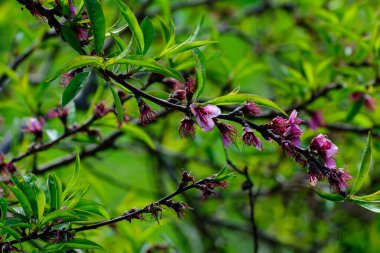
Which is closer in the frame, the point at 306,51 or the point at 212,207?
the point at 306,51

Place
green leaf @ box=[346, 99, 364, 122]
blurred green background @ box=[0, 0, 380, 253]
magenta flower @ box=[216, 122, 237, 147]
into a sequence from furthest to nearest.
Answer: blurred green background @ box=[0, 0, 380, 253] < green leaf @ box=[346, 99, 364, 122] < magenta flower @ box=[216, 122, 237, 147]

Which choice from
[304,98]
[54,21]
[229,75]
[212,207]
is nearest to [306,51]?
[304,98]

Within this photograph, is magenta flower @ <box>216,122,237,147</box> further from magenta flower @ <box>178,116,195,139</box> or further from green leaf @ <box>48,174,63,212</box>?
green leaf @ <box>48,174,63,212</box>

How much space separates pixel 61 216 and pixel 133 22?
1.46ft

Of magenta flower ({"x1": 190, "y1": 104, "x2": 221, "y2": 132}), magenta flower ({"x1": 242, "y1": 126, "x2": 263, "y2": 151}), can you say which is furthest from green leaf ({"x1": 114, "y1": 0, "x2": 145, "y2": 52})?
magenta flower ({"x1": 242, "y1": 126, "x2": 263, "y2": 151})

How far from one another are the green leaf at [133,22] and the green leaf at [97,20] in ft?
0.21

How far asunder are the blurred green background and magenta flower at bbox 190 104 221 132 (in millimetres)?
622

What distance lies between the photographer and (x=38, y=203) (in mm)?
1229

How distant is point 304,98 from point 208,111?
43.9 inches

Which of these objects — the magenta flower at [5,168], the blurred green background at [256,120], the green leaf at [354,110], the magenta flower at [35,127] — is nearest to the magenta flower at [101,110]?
the blurred green background at [256,120]

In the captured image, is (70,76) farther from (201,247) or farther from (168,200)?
(201,247)

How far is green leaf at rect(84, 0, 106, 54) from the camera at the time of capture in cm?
113

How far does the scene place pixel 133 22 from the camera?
1223mm

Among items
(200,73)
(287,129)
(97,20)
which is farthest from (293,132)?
(97,20)
